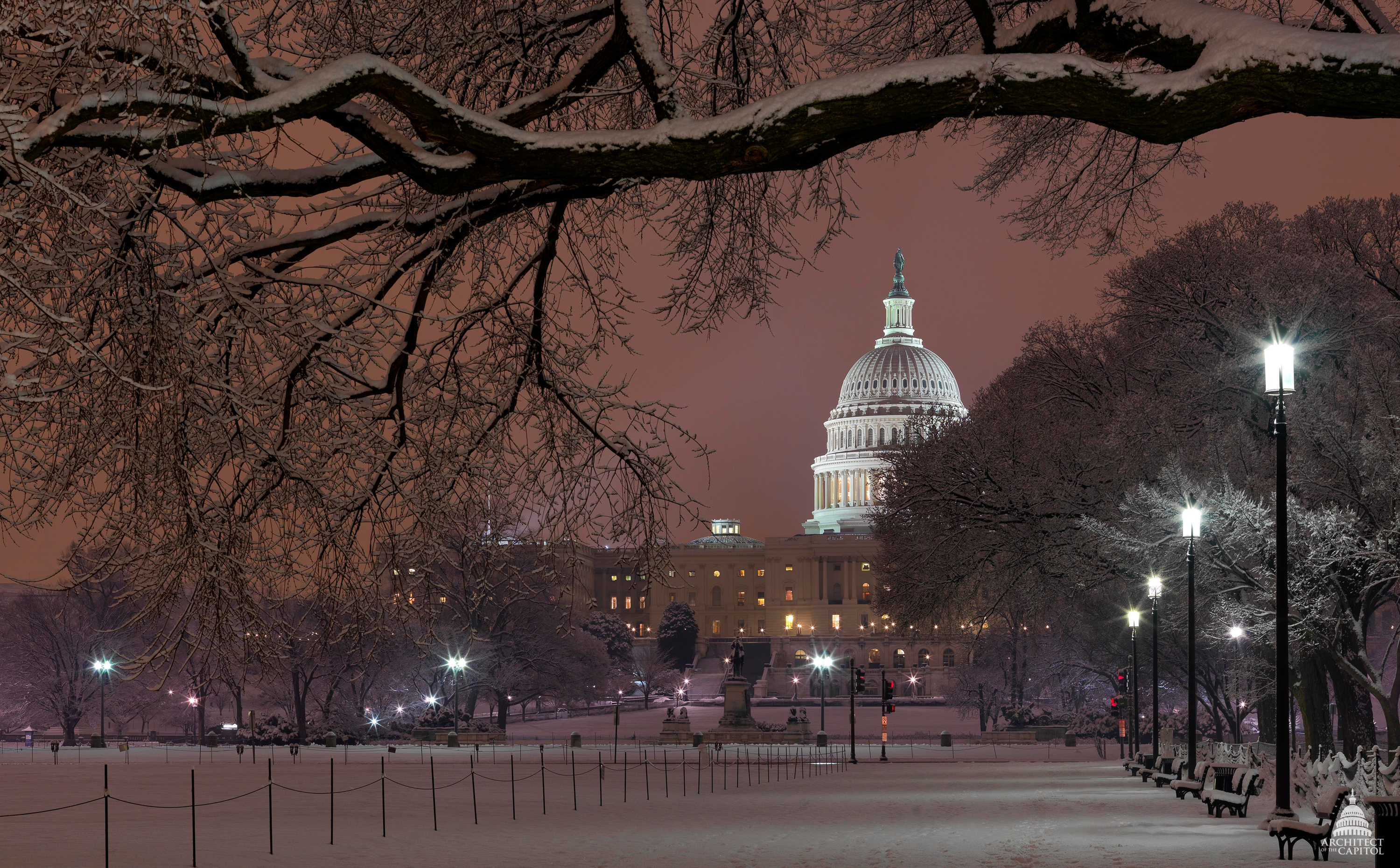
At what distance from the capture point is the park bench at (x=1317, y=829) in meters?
15.2

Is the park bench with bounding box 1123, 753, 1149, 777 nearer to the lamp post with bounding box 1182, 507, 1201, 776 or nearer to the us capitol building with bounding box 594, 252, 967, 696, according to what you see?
the lamp post with bounding box 1182, 507, 1201, 776

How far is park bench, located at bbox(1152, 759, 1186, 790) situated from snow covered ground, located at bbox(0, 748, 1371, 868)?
2.23 feet

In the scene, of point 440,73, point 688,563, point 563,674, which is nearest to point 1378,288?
point 440,73

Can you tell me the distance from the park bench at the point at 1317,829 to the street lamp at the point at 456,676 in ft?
149

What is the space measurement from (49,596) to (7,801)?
47406mm

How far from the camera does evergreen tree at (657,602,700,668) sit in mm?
162000

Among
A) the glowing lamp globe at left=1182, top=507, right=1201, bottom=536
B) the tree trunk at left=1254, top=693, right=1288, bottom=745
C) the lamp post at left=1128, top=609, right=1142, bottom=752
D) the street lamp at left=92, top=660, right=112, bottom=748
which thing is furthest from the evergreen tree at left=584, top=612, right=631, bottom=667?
the glowing lamp globe at left=1182, top=507, right=1201, bottom=536

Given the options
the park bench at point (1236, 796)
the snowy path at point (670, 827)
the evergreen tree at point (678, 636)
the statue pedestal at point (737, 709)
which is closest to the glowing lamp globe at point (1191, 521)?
the snowy path at point (670, 827)

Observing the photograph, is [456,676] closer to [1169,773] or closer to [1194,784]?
[1169,773]

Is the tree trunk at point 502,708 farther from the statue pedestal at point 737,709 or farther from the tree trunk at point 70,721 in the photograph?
the tree trunk at point 70,721

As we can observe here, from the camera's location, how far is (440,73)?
10117mm

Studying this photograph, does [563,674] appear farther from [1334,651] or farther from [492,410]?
[492,410]

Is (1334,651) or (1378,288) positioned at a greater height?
(1378,288)

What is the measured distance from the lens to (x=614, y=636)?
5399 inches
